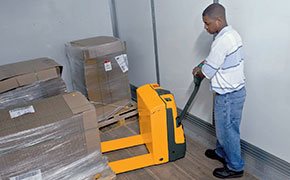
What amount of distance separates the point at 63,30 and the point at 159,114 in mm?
1703

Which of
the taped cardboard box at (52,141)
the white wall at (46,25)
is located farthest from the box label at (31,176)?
the white wall at (46,25)

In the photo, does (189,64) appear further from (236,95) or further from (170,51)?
(236,95)

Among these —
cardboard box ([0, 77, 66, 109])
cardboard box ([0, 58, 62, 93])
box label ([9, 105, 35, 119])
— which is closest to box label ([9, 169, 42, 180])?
box label ([9, 105, 35, 119])

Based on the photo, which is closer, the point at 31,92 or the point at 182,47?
the point at 31,92

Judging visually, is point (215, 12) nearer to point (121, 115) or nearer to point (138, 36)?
point (138, 36)

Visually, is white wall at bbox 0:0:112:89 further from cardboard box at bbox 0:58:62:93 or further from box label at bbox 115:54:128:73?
box label at bbox 115:54:128:73

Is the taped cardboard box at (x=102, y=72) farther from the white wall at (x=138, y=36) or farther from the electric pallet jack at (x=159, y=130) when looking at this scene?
the electric pallet jack at (x=159, y=130)

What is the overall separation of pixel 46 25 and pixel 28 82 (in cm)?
108

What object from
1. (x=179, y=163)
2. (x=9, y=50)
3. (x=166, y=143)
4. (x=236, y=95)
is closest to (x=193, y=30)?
(x=236, y=95)

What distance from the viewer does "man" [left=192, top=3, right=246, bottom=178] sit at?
1.82 meters

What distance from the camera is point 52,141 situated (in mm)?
1747

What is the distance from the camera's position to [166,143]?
2277 millimetres

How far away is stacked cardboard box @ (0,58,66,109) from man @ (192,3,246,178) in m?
1.18

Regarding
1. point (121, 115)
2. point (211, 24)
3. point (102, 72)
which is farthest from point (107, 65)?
point (211, 24)
